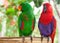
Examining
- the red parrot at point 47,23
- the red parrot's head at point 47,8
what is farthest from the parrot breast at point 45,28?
the red parrot's head at point 47,8

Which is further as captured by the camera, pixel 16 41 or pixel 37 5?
pixel 37 5

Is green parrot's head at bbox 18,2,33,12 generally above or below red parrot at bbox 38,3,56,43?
above

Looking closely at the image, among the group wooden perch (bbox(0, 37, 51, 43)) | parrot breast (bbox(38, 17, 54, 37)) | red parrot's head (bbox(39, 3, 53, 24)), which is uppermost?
red parrot's head (bbox(39, 3, 53, 24))

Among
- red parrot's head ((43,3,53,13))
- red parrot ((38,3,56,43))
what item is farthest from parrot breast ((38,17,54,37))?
red parrot's head ((43,3,53,13))

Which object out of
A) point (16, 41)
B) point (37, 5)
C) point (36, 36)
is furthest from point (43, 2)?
point (16, 41)

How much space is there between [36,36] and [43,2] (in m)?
0.33

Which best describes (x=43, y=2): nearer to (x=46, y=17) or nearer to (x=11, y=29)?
(x=46, y=17)

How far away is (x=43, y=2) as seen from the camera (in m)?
1.55

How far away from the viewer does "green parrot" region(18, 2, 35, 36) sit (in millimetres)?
1493

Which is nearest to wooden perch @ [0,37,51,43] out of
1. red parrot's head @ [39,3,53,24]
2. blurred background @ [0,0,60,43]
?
blurred background @ [0,0,60,43]

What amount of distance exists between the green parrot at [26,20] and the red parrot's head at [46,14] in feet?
0.31

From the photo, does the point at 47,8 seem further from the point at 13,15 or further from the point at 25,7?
the point at 13,15

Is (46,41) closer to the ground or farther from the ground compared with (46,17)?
closer to the ground

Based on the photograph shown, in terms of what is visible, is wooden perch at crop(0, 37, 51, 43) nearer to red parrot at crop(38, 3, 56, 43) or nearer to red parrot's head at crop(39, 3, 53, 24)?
red parrot at crop(38, 3, 56, 43)
